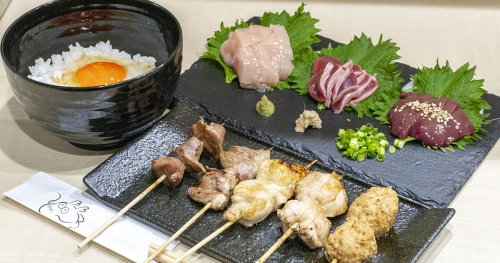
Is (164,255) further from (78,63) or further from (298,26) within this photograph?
(298,26)

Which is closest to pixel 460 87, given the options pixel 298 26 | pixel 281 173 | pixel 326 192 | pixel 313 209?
pixel 298 26

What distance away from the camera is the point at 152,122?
4172mm

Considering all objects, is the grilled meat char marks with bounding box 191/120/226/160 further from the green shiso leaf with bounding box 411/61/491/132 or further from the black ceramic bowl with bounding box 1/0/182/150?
the green shiso leaf with bounding box 411/61/491/132

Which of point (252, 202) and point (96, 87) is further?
point (96, 87)

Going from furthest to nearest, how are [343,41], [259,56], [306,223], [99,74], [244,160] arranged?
[343,41] → [259,56] → [99,74] → [244,160] → [306,223]

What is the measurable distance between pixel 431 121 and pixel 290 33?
2.02m

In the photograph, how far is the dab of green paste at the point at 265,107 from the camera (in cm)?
468

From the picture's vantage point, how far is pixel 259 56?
504 centimetres

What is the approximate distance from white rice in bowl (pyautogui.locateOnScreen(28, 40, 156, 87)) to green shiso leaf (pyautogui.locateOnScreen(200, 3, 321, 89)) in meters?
0.93

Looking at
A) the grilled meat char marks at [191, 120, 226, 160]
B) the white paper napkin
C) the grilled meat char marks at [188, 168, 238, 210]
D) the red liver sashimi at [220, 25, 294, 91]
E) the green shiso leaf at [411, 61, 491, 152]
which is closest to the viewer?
the white paper napkin

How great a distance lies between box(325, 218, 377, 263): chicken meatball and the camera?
306 cm

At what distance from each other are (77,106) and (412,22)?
15.6 ft

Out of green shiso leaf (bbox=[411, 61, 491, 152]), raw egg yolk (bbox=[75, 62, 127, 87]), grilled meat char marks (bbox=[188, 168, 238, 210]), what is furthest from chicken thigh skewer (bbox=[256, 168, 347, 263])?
raw egg yolk (bbox=[75, 62, 127, 87])

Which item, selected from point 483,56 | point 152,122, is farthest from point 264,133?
point 483,56
